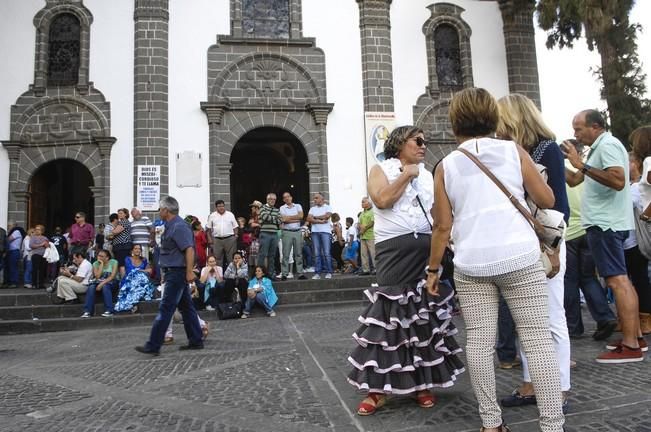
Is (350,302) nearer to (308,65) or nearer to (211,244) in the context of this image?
(211,244)

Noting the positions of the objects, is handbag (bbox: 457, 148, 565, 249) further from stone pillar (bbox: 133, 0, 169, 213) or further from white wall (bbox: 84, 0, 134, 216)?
white wall (bbox: 84, 0, 134, 216)

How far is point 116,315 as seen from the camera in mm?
8727

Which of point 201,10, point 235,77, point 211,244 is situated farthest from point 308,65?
point 211,244

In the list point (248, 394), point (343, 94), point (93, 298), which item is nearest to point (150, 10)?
point (343, 94)

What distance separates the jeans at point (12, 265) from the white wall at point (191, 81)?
395cm

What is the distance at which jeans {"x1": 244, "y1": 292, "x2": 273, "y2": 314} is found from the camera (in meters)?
8.75

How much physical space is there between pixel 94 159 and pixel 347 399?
12.4m

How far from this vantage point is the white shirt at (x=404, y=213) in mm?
3092

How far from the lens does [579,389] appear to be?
3.20m

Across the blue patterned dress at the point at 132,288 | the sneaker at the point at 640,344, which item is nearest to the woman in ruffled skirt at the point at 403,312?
the sneaker at the point at 640,344

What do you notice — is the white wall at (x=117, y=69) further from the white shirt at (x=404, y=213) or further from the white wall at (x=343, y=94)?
the white shirt at (x=404, y=213)

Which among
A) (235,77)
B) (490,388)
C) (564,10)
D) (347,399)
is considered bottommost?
(347,399)

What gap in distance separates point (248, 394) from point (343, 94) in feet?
39.5

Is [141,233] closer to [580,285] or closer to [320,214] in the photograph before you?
[320,214]
